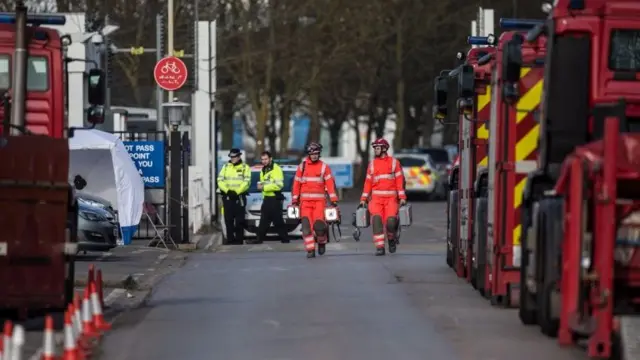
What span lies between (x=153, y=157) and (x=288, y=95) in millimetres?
33136

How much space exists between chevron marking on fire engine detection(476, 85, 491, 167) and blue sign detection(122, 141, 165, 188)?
12261 millimetres

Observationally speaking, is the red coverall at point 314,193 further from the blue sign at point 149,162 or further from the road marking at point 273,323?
the road marking at point 273,323

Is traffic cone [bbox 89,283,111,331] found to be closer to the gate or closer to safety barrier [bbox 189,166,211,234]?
the gate

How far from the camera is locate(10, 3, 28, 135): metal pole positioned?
60.5 ft

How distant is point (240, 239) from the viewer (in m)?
32.8

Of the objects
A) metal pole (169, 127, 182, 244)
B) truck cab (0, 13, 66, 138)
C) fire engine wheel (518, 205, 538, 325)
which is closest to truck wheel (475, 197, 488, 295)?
fire engine wheel (518, 205, 538, 325)

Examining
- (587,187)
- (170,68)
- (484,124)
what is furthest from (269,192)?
(587,187)

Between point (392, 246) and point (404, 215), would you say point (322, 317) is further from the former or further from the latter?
point (392, 246)

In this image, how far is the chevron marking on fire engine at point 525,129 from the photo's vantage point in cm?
1734

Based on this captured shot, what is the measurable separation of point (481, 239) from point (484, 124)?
5.18 ft

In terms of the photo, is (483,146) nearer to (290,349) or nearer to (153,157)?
(290,349)

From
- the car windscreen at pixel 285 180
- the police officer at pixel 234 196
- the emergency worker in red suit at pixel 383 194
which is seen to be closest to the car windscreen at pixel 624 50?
the emergency worker in red suit at pixel 383 194

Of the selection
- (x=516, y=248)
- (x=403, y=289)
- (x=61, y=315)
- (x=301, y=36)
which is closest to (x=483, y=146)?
(x=403, y=289)

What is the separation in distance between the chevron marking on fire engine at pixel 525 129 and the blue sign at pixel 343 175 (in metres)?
43.4
